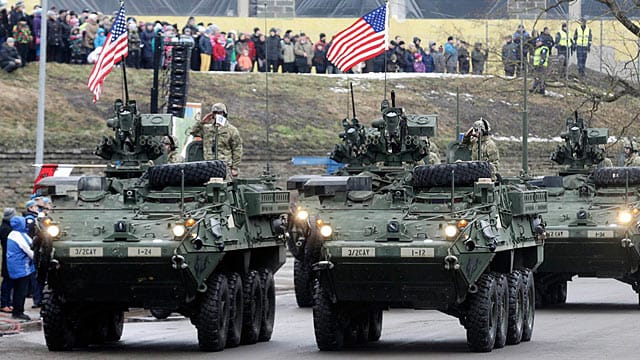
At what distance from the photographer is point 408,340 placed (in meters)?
19.9

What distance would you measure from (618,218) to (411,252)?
8.21 m

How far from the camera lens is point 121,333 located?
793 inches

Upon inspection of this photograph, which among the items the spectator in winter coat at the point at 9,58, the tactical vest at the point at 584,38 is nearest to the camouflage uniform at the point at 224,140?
the spectator in winter coat at the point at 9,58

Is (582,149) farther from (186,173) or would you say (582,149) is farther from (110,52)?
(186,173)

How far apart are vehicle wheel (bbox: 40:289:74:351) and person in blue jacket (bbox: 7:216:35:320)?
12.7 ft

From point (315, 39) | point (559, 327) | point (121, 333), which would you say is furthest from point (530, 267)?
point (315, 39)

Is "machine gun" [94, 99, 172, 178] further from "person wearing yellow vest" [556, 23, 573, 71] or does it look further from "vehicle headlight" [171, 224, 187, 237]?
"person wearing yellow vest" [556, 23, 573, 71]

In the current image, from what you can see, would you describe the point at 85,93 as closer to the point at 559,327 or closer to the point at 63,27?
the point at 63,27

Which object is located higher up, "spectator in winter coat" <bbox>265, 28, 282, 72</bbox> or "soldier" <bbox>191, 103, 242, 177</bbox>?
"spectator in winter coat" <bbox>265, 28, 282, 72</bbox>

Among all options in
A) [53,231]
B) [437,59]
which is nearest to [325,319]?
[53,231]

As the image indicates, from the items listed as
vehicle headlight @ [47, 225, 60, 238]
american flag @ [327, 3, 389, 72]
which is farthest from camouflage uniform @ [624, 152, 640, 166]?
vehicle headlight @ [47, 225, 60, 238]

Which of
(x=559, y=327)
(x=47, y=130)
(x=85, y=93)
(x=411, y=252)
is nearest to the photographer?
(x=411, y=252)

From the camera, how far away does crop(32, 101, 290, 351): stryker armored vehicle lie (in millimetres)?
17750

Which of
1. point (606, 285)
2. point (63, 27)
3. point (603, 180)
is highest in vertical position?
point (63, 27)
